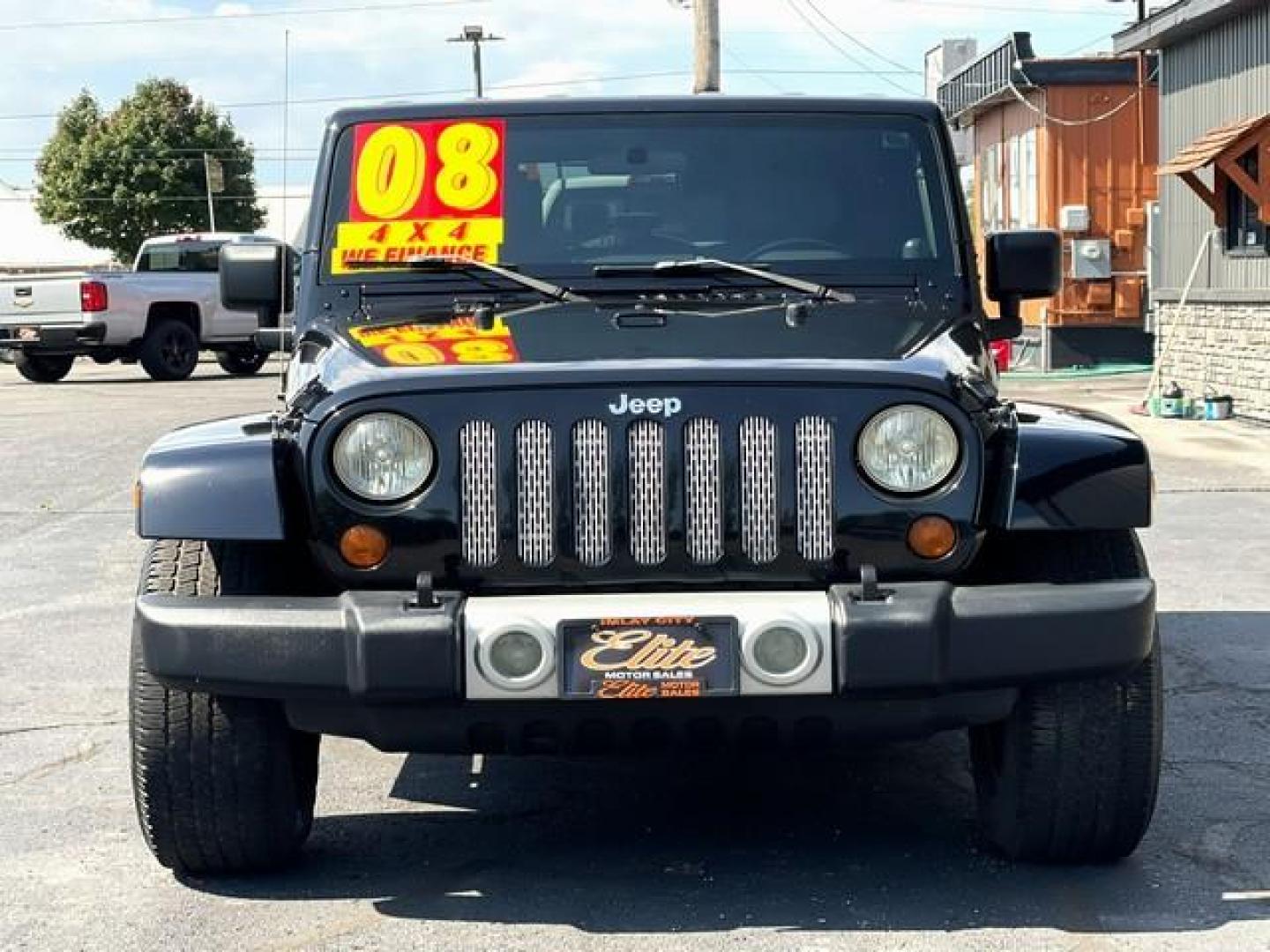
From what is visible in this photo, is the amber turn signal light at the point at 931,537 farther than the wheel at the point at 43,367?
No

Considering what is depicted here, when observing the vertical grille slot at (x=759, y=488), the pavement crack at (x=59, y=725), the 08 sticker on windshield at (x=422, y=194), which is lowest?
the pavement crack at (x=59, y=725)

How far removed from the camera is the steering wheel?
553cm

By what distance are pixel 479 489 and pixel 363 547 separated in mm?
275

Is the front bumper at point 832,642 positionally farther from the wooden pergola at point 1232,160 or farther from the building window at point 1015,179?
the building window at point 1015,179

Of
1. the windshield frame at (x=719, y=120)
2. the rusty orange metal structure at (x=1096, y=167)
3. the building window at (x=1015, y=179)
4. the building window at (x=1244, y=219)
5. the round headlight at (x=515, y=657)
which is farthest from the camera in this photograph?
the building window at (x=1015, y=179)

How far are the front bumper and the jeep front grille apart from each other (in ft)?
0.61

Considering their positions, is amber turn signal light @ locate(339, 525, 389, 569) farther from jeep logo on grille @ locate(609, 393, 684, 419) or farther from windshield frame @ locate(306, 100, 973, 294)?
windshield frame @ locate(306, 100, 973, 294)

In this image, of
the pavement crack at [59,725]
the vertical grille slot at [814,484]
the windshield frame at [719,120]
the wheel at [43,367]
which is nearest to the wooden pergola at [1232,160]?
the windshield frame at [719,120]

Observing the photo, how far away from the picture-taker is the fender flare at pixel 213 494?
430 cm

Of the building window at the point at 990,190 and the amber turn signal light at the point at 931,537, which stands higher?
the building window at the point at 990,190

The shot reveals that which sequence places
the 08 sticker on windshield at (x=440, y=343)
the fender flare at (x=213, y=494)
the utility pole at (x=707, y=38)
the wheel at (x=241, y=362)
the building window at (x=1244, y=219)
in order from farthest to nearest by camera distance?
1. the wheel at (x=241, y=362)
2. the utility pole at (x=707, y=38)
3. the building window at (x=1244, y=219)
4. the 08 sticker on windshield at (x=440, y=343)
5. the fender flare at (x=213, y=494)

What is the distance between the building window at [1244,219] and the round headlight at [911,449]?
540 inches

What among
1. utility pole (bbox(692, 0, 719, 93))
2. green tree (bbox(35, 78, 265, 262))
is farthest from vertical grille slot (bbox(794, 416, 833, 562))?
green tree (bbox(35, 78, 265, 262))

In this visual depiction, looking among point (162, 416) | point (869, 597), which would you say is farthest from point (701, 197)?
point (162, 416)
